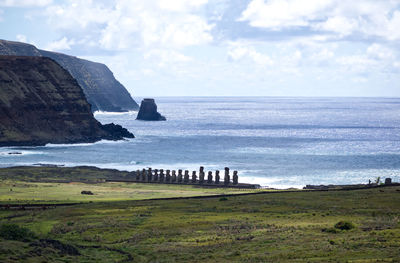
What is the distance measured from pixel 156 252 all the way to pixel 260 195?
2827 centimetres

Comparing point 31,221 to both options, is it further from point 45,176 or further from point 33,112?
point 33,112

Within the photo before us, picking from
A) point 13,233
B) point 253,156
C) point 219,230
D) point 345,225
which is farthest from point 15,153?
point 345,225

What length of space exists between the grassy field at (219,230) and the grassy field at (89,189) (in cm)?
775

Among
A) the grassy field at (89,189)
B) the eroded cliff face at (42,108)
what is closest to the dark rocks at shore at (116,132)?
the eroded cliff face at (42,108)

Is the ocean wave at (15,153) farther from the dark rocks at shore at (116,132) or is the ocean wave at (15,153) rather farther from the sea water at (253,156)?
the dark rocks at shore at (116,132)

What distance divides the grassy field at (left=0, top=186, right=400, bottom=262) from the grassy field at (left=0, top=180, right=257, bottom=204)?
7755 millimetres

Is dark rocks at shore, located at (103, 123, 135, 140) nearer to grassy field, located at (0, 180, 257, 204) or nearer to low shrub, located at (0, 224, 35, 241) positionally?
grassy field, located at (0, 180, 257, 204)

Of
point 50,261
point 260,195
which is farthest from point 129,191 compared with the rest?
point 50,261

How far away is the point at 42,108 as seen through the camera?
16475 cm

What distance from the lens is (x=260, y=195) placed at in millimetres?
64062

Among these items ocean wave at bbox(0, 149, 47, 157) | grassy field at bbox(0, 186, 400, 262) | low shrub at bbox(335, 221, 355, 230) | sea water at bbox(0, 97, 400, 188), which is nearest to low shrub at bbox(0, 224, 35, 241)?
grassy field at bbox(0, 186, 400, 262)

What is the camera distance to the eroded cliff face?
15662 centimetres

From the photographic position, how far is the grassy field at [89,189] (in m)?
64.9

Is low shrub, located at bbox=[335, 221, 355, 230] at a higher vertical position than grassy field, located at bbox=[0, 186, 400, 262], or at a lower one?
higher
